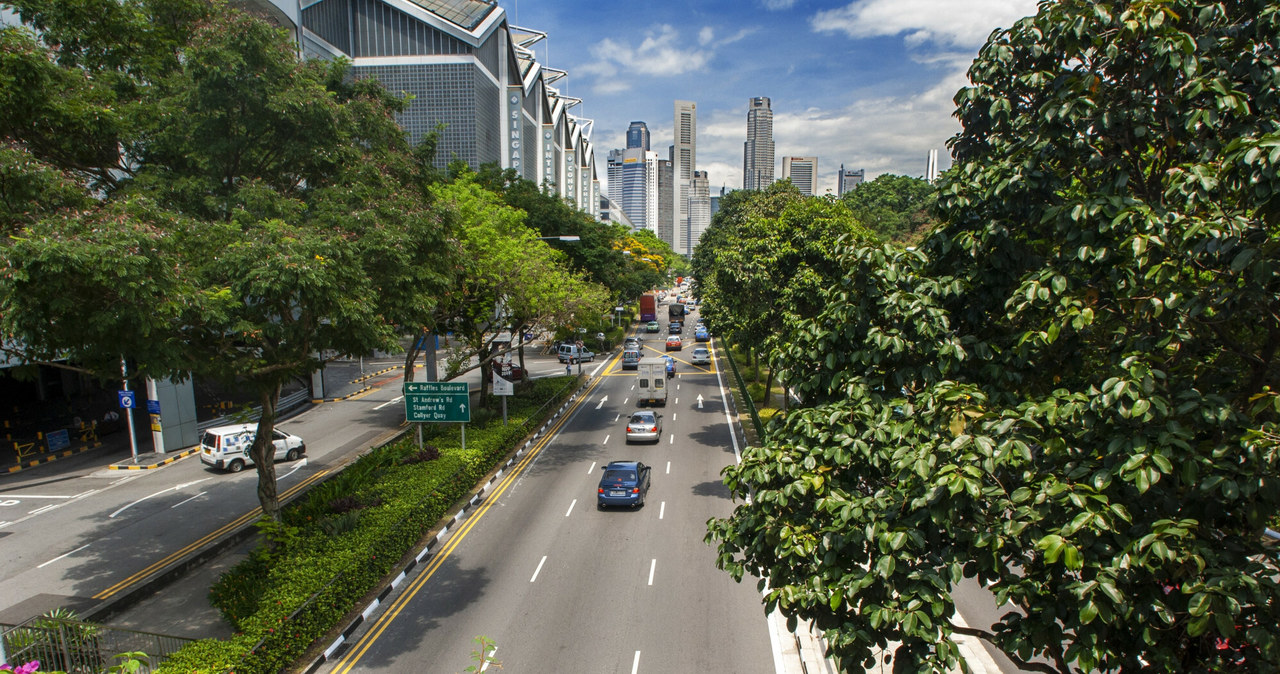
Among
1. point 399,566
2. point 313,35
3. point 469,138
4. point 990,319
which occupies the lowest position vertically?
point 399,566

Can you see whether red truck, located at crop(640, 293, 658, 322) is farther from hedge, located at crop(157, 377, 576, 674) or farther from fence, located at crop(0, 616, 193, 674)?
fence, located at crop(0, 616, 193, 674)

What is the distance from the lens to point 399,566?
17.7 metres

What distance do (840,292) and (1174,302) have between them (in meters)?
3.12

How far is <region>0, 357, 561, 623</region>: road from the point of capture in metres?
16.9

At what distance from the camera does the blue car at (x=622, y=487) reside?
2172 centimetres

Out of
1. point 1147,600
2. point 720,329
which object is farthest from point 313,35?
point 1147,600

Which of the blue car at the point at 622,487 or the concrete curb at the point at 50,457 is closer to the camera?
the blue car at the point at 622,487

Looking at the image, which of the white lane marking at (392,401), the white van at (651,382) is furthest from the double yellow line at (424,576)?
the white lane marking at (392,401)

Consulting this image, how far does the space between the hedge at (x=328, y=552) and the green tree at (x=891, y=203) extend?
180ft

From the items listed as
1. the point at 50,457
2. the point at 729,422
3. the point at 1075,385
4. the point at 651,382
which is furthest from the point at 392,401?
the point at 1075,385

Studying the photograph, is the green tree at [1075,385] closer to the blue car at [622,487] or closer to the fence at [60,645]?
the fence at [60,645]

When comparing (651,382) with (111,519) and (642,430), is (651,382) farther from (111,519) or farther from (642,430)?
(111,519)

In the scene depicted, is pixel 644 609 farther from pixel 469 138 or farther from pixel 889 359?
pixel 469 138

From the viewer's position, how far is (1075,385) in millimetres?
6977
